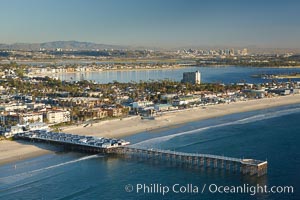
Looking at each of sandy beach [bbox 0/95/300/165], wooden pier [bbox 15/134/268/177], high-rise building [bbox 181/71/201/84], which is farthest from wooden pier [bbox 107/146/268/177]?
high-rise building [bbox 181/71/201/84]

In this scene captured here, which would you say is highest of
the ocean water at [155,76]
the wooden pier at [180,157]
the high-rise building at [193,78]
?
the high-rise building at [193,78]

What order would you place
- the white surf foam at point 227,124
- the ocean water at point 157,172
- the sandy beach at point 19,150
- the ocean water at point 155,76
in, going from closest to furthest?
1. the ocean water at point 157,172
2. the sandy beach at point 19,150
3. the white surf foam at point 227,124
4. the ocean water at point 155,76

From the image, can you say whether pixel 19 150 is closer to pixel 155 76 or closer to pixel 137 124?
pixel 137 124

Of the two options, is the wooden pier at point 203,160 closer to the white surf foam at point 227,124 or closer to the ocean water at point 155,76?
the white surf foam at point 227,124

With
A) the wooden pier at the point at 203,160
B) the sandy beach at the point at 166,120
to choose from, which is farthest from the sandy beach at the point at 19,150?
the sandy beach at the point at 166,120

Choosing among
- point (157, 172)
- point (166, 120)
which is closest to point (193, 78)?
point (166, 120)
